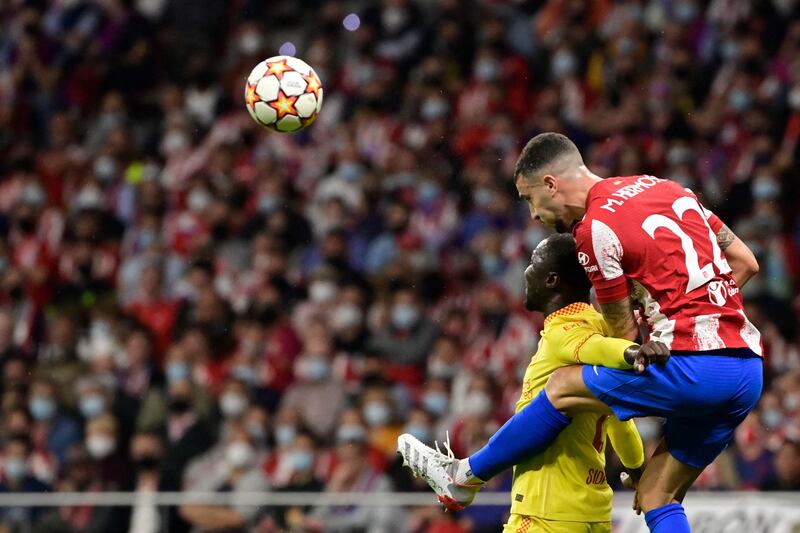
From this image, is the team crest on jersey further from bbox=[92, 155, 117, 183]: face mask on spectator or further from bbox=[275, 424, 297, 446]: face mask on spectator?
bbox=[92, 155, 117, 183]: face mask on spectator

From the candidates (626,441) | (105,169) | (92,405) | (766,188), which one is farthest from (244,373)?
(626,441)

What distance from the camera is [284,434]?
1110cm

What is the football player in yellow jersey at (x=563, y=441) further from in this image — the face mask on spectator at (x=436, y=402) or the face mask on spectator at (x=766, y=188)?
the face mask on spectator at (x=766, y=188)

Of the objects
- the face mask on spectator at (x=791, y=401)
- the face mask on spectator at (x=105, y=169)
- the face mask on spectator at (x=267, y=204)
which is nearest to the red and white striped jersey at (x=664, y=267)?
the face mask on spectator at (x=791, y=401)

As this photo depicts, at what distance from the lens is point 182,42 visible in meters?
16.2

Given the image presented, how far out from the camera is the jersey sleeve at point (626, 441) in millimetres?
6164

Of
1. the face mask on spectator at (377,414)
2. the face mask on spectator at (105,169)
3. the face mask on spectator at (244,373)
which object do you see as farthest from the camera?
the face mask on spectator at (105,169)

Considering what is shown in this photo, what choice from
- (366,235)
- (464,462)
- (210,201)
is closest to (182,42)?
(210,201)

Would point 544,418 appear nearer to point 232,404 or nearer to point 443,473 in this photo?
point 443,473

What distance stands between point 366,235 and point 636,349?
7.55m

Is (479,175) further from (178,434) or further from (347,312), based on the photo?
(178,434)

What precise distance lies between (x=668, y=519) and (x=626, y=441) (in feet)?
1.59

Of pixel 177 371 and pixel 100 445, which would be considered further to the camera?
pixel 177 371

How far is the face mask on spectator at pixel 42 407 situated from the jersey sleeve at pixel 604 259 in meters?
7.54
